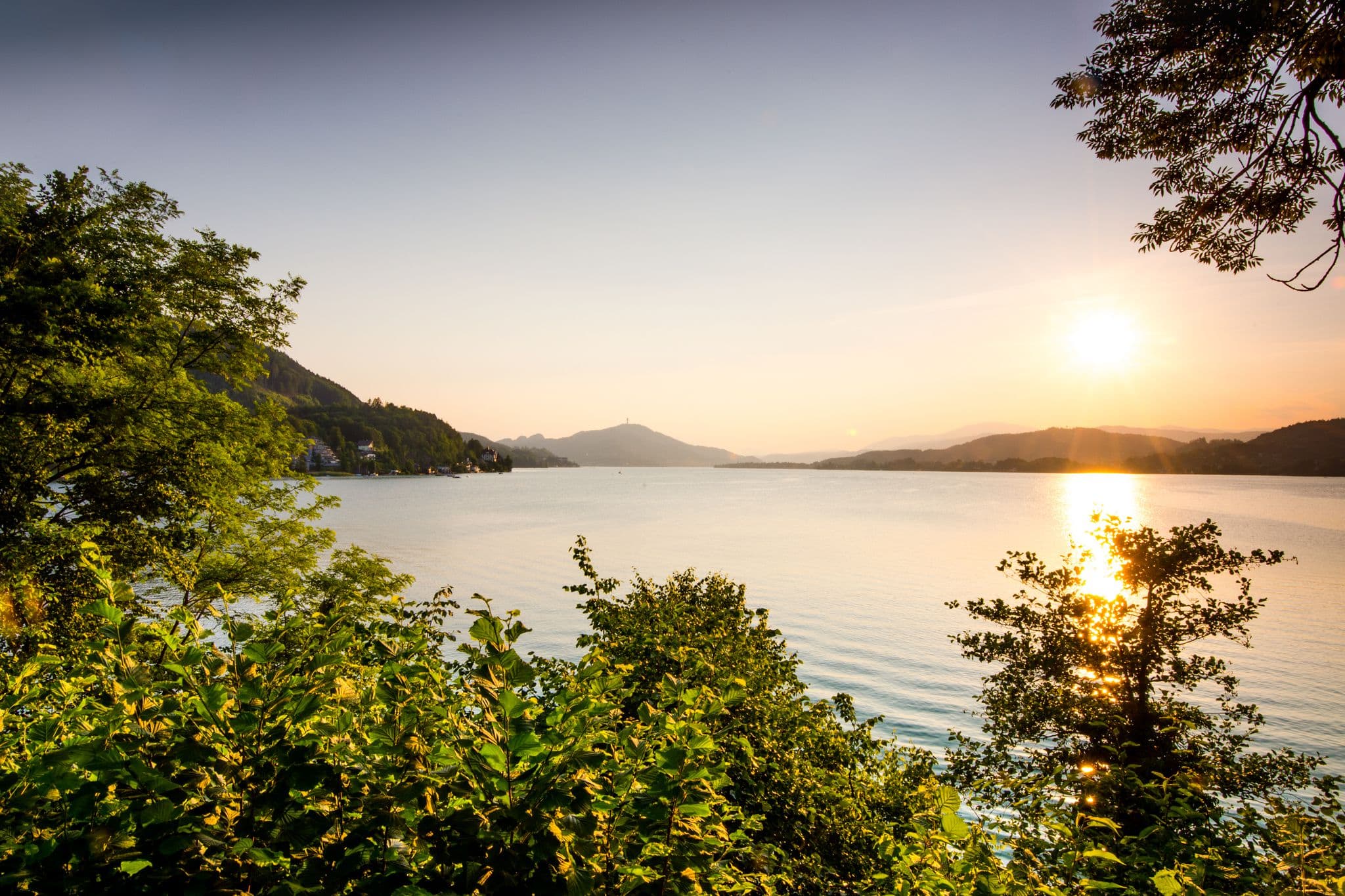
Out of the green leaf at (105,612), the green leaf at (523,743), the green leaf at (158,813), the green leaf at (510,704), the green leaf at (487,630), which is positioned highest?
the green leaf at (105,612)

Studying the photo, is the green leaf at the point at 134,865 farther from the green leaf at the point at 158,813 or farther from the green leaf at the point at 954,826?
the green leaf at the point at 954,826

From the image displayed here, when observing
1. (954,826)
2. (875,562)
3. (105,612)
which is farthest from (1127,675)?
(875,562)

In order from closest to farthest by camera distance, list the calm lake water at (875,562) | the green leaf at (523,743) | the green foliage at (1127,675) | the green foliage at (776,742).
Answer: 1. the green leaf at (523,743)
2. the green foliage at (776,742)
3. the green foliage at (1127,675)
4. the calm lake water at (875,562)

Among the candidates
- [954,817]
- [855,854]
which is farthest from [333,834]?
[855,854]

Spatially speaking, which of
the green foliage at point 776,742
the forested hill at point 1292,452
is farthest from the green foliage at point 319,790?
the forested hill at point 1292,452

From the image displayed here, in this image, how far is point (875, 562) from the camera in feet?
182

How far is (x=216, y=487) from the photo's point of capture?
18.5m

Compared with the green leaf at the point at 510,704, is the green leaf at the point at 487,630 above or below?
above

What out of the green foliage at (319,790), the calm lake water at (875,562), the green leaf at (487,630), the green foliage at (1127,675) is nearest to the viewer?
the green foliage at (319,790)

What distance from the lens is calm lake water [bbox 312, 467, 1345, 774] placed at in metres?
25.9

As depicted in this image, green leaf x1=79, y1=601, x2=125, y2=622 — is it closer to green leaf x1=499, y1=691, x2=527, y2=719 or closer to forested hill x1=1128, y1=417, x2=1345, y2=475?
green leaf x1=499, y1=691, x2=527, y2=719

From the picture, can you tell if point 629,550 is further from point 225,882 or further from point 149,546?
point 225,882

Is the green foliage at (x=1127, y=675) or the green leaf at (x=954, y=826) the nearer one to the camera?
the green leaf at (x=954, y=826)

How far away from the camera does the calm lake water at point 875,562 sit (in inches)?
1021
